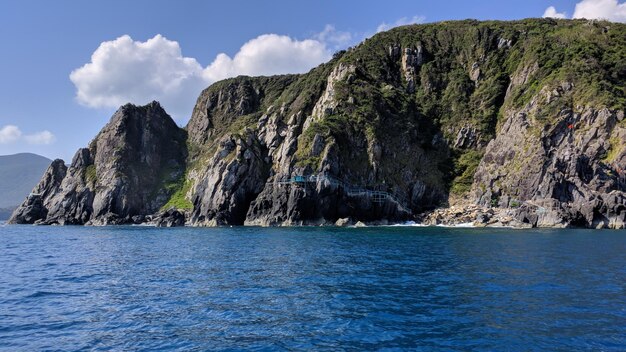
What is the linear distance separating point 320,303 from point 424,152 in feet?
474

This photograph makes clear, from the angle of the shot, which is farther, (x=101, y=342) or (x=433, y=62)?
(x=433, y=62)

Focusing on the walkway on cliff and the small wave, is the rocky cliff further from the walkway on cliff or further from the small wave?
the small wave

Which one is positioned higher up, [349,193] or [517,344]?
[349,193]

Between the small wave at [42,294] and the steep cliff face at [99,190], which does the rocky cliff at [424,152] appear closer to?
the steep cliff face at [99,190]

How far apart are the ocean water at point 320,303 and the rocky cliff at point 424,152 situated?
7906cm

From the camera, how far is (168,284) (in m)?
32.4

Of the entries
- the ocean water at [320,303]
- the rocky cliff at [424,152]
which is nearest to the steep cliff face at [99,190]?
the rocky cliff at [424,152]

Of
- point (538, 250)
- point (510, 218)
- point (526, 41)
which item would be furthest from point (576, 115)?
point (538, 250)

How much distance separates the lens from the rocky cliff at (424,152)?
4678 inches

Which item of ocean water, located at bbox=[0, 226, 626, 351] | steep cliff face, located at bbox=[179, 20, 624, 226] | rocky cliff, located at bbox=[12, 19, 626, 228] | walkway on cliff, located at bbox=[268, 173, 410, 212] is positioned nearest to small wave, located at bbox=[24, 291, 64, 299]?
ocean water, located at bbox=[0, 226, 626, 351]

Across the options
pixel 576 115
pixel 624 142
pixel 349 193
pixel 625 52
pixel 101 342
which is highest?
pixel 625 52

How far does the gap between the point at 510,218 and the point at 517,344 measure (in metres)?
104

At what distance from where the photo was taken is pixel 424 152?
16312cm

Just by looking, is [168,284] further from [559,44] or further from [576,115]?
[559,44]
